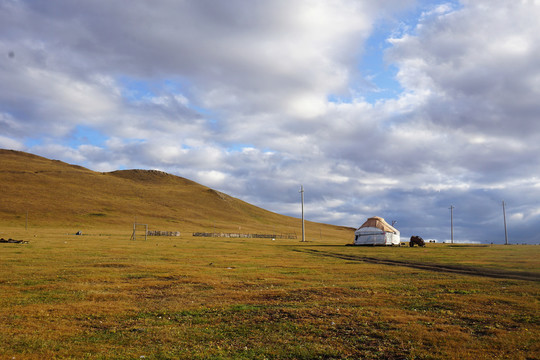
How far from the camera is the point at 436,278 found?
28.5m

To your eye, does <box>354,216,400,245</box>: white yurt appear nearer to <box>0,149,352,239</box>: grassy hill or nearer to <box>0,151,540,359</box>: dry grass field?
<box>0,151,540,359</box>: dry grass field

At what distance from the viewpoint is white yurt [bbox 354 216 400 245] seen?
87.2m

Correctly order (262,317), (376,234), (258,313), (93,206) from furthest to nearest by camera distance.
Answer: (93,206) → (376,234) → (258,313) → (262,317)

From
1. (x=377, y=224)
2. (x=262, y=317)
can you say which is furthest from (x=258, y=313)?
(x=377, y=224)

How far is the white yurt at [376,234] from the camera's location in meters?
87.2

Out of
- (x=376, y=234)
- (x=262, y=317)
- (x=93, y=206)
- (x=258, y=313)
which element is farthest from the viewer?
(x=93, y=206)

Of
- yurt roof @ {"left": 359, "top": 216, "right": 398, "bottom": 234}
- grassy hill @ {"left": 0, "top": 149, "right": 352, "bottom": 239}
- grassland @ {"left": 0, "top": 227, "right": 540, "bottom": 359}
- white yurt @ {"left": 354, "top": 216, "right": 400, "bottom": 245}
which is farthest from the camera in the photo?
grassy hill @ {"left": 0, "top": 149, "right": 352, "bottom": 239}

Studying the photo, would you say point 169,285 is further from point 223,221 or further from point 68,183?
point 68,183

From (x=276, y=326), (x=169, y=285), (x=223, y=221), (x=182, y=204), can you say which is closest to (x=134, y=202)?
(x=182, y=204)

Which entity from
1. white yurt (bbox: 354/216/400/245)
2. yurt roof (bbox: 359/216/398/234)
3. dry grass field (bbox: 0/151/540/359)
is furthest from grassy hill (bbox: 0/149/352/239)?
dry grass field (bbox: 0/151/540/359)

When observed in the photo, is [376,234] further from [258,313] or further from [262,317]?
[262,317]

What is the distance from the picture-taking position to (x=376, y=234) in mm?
87438

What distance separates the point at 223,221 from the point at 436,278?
149 metres

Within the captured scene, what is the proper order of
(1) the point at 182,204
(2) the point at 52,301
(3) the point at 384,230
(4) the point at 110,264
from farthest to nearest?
(1) the point at 182,204 → (3) the point at 384,230 → (4) the point at 110,264 → (2) the point at 52,301
